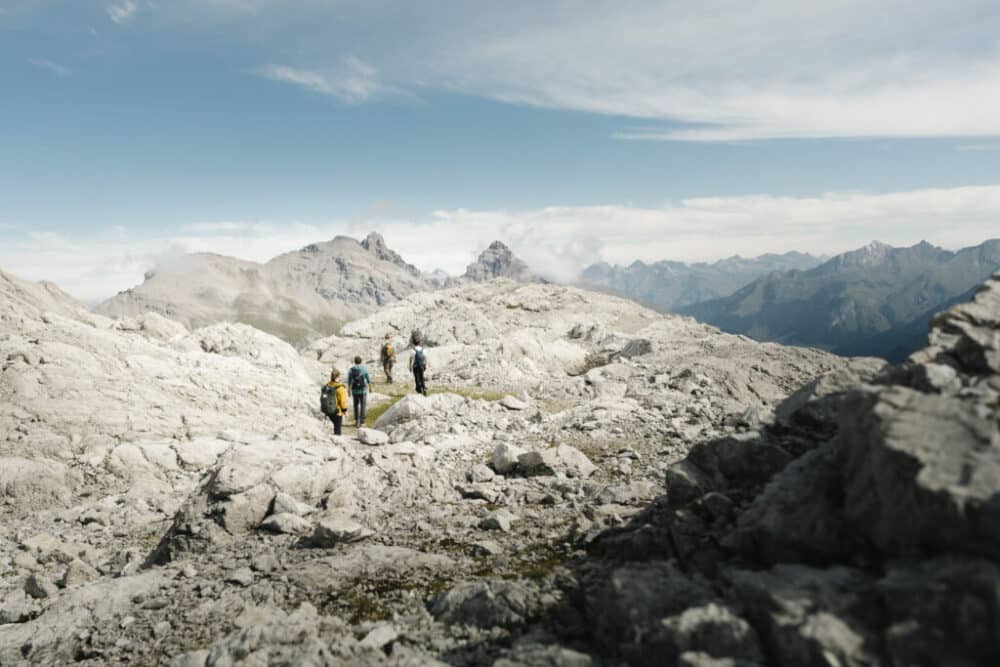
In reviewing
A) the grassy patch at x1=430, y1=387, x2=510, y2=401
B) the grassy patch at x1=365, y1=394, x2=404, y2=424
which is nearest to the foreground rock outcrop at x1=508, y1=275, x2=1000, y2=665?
the grassy patch at x1=365, y1=394, x2=404, y2=424

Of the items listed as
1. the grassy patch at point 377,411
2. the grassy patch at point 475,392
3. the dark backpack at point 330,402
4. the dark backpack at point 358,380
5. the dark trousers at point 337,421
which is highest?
the dark backpack at point 358,380

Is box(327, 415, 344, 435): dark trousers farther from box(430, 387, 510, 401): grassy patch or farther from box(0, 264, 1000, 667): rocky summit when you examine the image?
box(430, 387, 510, 401): grassy patch

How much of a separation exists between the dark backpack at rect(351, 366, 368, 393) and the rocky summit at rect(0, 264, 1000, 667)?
1.98 m

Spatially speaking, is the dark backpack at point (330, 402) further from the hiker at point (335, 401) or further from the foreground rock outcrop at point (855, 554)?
the foreground rock outcrop at point (855, 554)

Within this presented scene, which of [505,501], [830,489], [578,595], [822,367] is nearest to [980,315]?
[830,489]

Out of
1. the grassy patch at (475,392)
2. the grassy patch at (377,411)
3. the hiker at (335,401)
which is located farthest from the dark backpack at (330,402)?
the grassy patch at (475,392)

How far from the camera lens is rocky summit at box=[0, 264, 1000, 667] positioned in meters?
6.19

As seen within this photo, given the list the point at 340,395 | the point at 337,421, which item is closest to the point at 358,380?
the point at 340,395

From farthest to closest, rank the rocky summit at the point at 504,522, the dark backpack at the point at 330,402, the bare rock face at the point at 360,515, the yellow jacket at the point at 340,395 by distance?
the dark backpack at the point at 330,402
the yellow jacket at the point at 340,395
the bare rock face at the point at 360,515
the rocky summit at the point at 504,522

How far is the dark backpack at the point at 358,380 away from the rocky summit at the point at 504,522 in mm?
1983

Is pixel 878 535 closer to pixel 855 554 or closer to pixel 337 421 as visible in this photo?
pixel 855 554

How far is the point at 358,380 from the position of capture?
27.3m

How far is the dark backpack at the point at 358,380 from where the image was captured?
27281mm

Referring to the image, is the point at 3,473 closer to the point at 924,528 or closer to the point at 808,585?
the point at 808,585
